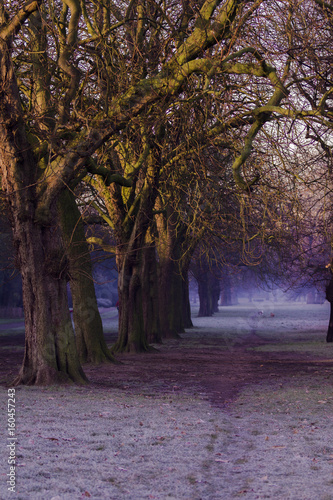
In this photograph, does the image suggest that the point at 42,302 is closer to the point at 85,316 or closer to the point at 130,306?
the point at 85,316

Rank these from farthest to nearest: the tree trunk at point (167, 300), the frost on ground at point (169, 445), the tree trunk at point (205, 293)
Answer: the tree trunk at point (205, 293)
the tree trunk at point (167, 300)
the frost on ground at point (169, 445)

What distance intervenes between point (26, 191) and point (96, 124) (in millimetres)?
1650

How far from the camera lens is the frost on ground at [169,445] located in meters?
4.79

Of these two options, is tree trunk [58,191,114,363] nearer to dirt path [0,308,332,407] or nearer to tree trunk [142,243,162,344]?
dirt path [0,308,332,407]

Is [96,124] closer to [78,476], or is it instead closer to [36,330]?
[36,330]

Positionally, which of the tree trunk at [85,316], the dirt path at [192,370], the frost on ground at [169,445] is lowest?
the dirt path at [192,370]

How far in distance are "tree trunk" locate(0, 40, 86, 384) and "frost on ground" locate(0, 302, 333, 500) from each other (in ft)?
2.00

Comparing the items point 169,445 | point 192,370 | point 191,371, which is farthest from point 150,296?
point 169,445

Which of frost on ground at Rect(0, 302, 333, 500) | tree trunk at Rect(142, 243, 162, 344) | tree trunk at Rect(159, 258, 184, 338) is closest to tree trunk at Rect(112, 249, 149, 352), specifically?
tree trunk at Rect(142, 243, 162, 344)

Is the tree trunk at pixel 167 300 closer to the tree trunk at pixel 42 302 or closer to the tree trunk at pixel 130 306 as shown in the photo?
the tree trunk at pixel 130 306

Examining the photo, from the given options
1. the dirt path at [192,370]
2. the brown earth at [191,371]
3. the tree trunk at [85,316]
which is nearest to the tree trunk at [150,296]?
the dirt path at [192,370]

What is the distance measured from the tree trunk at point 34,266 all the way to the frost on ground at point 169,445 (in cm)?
61

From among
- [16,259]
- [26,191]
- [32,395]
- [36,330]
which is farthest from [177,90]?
[32,395]

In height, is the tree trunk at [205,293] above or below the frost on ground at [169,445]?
above
